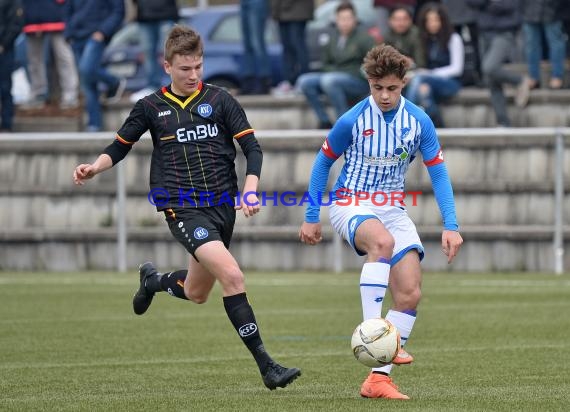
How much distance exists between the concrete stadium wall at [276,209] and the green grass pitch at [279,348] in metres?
1.05

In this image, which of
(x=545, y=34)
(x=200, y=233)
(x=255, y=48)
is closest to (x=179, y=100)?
Answer: (x=200, y=233)

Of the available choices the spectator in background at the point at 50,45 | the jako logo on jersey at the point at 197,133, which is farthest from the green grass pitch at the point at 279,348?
the spectator in background at the point at 50,45

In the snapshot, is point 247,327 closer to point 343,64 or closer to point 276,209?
point 276,209

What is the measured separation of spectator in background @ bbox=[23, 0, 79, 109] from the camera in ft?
64.3

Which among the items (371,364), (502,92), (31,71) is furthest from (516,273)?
(371,364)

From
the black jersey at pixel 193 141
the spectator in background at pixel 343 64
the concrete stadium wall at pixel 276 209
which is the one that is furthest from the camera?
the spectator in background at pixel 343 64

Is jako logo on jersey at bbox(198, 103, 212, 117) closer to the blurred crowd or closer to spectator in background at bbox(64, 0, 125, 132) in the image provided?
the blurred crowd

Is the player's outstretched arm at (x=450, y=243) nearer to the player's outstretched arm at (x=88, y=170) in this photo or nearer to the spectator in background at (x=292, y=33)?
the player's outstretched arm at (x=88, y=170)

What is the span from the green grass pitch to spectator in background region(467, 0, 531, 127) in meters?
2.68

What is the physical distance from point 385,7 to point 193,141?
10.9 m

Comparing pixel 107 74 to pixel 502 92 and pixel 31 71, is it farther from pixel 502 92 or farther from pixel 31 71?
pixel 502 92

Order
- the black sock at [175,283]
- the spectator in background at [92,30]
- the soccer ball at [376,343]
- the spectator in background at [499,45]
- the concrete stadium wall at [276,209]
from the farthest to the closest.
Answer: the spectator in background at [92,30]
the spectator in background at [499,45]
the concrete stadium wall at [276,209]
the black sock at [175,283]
the soccer ball at [376,343]

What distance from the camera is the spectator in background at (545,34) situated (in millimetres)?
17125

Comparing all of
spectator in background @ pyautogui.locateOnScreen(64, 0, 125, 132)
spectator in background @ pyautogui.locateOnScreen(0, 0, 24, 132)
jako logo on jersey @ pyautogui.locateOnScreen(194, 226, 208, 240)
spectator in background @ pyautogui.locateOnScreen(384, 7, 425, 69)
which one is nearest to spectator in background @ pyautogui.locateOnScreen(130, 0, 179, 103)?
spectator in background @ pyautogui.locateOnScreen(64, 0, 125, 132)
